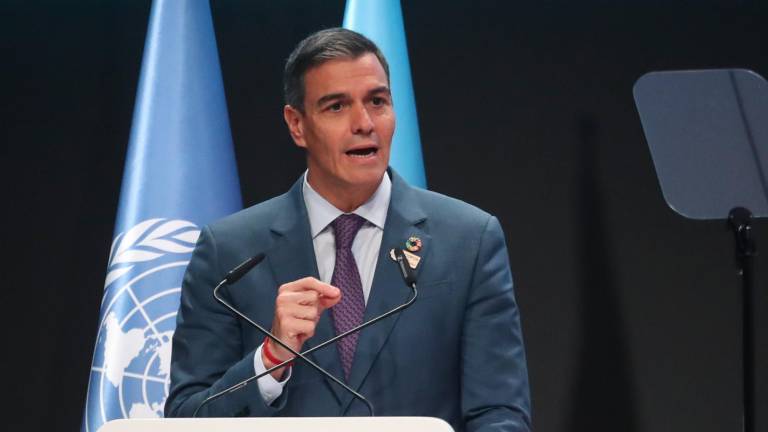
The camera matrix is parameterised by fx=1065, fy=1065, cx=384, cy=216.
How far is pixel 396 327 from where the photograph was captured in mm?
2205

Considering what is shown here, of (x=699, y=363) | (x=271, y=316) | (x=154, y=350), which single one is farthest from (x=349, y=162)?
(x=699, y=363)

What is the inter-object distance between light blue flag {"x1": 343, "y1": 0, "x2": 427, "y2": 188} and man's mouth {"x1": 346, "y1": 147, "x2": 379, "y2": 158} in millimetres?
1291

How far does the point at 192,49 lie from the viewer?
364cm

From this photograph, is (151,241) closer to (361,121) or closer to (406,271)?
(361,121)

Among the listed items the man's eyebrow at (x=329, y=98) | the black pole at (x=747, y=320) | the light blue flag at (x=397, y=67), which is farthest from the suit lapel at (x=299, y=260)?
the light blue flag at (x=397, y=67)

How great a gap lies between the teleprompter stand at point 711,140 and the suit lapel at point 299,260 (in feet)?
2.77

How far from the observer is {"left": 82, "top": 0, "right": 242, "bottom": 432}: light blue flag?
11.0 feet

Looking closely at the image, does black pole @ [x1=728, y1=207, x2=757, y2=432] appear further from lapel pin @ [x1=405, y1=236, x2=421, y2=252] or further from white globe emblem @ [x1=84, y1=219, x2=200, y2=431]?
white globe emblem @ [x1=84, y1=219, x2=200, y2=431]

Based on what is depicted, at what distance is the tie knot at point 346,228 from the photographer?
2.34 metres

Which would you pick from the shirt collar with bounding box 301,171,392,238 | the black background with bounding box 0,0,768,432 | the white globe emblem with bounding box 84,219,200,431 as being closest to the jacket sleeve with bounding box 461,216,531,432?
the shirt collar with bounding box 301,171,392,238

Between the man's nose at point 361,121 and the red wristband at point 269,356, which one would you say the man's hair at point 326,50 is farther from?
the red wristband at point 269,356

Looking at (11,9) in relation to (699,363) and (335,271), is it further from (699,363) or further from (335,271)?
(699,363)

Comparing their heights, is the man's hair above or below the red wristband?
above

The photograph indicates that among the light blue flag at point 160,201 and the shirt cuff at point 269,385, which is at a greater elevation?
the light blue flag at point 160,201
